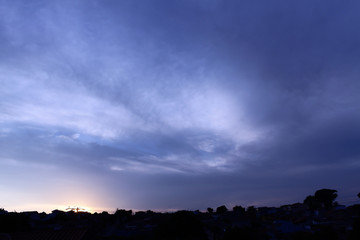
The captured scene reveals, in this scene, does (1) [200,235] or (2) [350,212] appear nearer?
(1) [200,235]

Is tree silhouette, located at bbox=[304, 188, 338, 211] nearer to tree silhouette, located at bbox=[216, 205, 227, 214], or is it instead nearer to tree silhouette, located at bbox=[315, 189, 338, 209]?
tree silhouette, located at bbox=[315, 189, 338, 209]

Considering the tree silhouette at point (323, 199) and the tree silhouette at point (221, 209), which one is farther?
the tree silhouette at point (221, 209)

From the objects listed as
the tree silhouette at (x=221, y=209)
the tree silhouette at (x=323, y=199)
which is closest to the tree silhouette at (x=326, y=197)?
the tree silhouette at (x=323, y=199)

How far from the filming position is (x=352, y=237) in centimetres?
3778

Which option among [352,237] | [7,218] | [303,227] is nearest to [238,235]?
[352,237]

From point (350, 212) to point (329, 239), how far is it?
5279 cm

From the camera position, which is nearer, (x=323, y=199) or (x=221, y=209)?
(x=323, y=199)

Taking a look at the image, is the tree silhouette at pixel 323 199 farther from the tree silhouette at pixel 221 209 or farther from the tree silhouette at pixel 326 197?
the tree silhouette at pixel 221 209

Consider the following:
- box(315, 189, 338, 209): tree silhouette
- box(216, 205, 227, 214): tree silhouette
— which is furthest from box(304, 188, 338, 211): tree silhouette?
box(216, 205, 227, 214): tree silhouette

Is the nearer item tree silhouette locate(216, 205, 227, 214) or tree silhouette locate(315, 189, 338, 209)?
tree silhouette locate(315, 189, 338, 209)

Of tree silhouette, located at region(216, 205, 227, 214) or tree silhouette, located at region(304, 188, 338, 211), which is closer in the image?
tree silhouette, located at region(304, 188, 338, 211)

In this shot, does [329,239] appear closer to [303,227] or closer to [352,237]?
[352,237]

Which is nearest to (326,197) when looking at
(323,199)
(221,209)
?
(323,199)

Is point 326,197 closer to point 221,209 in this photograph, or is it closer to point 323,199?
point 323,199
